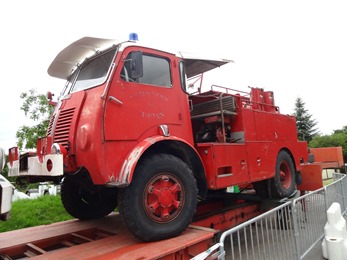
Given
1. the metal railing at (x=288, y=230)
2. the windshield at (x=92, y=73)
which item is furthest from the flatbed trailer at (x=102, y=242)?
the windshield at (x=92, y=73)

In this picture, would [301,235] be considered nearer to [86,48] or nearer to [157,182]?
[157,182]

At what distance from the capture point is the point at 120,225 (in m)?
4.39

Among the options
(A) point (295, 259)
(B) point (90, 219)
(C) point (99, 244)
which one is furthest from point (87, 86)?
(A) point (295, 259)

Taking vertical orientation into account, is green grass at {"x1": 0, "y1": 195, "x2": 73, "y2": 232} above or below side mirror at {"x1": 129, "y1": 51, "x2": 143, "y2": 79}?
below

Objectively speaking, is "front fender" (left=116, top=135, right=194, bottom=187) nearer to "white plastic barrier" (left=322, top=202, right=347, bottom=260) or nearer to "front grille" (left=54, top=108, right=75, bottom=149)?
"front grille" (left=54, top=108, right=75, bottom=149)

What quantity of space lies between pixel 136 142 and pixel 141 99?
22.4 inches

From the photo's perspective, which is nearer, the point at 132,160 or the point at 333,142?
the point at 132,160

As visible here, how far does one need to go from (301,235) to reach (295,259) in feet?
2.07

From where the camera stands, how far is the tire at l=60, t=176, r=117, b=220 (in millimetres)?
4719

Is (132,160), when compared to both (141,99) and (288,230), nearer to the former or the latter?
(141,99)

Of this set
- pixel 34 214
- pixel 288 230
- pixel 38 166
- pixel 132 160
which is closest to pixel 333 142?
pixel 288 230

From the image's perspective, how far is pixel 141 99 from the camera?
379 centimetres

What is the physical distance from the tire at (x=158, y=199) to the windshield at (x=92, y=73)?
1264 mm

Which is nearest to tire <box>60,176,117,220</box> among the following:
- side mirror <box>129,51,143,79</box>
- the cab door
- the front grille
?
the front grille
